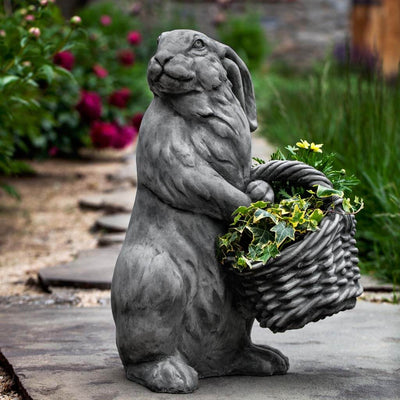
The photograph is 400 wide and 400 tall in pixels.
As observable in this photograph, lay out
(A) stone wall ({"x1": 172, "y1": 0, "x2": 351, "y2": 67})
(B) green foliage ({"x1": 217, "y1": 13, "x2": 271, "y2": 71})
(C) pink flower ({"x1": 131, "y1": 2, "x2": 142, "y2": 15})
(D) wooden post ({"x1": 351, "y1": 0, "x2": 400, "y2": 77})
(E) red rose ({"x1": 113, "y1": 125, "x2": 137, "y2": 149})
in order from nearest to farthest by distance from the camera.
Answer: (E) red rose ({"x1": 113, "y1": 125, "x2": 137, "y2": 149}) → (C) pink flower ({"x1": 131, "y1": 2, "x2": 142, "y2": 15}) → (B) green foliage ({"x1": 217, "y1": 13, "x2": 271, "y2": 71}) → (A) stone wall ({"x1": 172, "y1": 0, "x2": 351, "y2": 67}) → (D) wooden post ({"x1": 351, "y1": 0, "x2": 400, "y2": 77})

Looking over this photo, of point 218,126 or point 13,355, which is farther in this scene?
point 13,355

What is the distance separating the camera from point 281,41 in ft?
48.1

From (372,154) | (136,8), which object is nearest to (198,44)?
(372,154)

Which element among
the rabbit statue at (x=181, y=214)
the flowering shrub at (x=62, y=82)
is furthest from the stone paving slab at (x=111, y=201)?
the rabbit statue at (x=181, y=214)

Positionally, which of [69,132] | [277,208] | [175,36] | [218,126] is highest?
[175,36]

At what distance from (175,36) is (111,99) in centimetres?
574

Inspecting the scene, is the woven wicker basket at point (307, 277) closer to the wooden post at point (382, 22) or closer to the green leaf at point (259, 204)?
the green leaf at point (259, 204)

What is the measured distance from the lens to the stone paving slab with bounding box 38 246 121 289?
3.98 m

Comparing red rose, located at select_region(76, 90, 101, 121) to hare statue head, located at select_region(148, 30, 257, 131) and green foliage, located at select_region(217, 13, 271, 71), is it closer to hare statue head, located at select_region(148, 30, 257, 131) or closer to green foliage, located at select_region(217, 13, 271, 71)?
hare statue head, located at select_region(148, 30, 257, 131)

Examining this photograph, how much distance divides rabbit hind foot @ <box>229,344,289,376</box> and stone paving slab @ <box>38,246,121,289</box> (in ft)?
4.92

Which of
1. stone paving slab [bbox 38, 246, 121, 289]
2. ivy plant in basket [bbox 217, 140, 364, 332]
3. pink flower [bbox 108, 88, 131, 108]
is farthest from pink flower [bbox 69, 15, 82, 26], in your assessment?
pink flower [bbox 108, 88, 131, 108]

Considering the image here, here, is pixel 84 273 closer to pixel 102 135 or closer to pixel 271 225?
pixel 271 225

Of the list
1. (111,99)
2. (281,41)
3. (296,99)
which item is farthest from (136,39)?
(281,41)

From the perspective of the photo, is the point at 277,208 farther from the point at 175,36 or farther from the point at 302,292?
the point at 175,36
